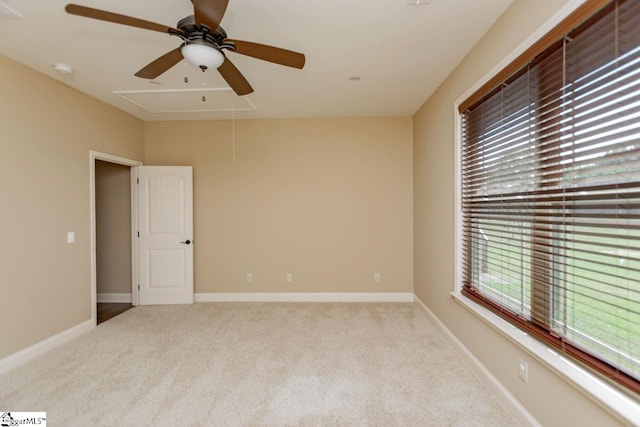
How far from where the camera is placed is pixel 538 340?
175 centimetres

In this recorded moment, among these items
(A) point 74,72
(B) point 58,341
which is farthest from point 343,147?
(B) point 58,341

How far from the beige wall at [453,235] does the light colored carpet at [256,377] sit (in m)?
0.28

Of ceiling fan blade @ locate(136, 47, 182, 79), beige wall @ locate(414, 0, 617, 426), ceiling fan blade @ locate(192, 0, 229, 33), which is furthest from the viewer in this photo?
ceiling fan blade @ locate(136, 47, 182, 79)

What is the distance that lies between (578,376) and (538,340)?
1.12ft

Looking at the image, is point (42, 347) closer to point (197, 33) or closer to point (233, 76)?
point (233, 76)

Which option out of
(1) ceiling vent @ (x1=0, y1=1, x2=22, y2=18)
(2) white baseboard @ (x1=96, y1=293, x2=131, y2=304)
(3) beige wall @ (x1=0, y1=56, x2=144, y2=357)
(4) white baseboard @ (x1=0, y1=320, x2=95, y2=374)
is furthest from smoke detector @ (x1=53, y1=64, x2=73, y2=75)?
(2) white baseboard @ (x1=96, y1=293, x2=131, y2=304)

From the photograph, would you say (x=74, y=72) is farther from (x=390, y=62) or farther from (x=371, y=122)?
(x=371, y=122)

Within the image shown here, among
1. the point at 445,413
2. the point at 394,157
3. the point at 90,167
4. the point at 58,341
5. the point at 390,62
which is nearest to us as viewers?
the point at 445,413

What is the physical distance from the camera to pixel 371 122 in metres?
4.30

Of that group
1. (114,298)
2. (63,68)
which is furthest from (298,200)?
(114,298)

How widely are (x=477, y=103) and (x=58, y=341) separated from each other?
185 inches

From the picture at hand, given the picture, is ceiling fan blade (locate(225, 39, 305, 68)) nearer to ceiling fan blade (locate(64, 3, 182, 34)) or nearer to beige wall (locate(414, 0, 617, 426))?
ceiling fan blade (locate(64, 3, 182, 34))

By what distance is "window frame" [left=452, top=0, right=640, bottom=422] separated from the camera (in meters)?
1.24

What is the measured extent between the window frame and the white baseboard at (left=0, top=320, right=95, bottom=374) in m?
4.06
